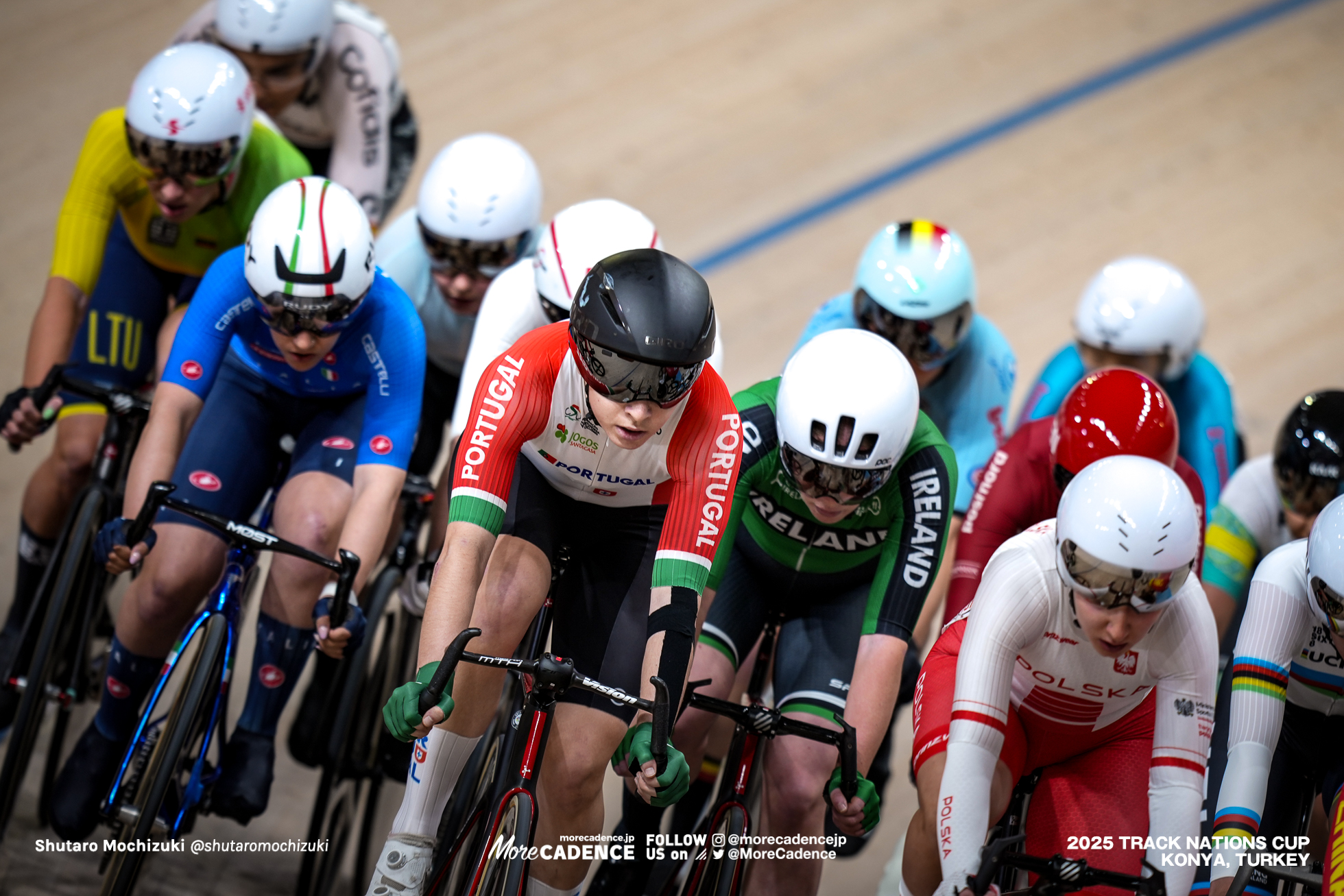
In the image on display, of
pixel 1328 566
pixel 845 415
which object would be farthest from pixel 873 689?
pixel 1328 566

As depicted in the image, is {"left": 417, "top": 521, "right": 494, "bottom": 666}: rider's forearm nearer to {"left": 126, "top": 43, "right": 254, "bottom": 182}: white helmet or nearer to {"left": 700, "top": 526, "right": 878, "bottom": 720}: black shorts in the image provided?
{"left": 700, "top": 526, "right": 878, "bottom": 720}: black shorts

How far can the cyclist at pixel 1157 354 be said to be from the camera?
434 centimetres

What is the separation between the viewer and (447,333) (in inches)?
159

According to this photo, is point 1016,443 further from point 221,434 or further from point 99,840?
point 99,840

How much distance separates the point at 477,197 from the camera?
12.5 ft

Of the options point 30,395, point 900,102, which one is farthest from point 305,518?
point 900,102

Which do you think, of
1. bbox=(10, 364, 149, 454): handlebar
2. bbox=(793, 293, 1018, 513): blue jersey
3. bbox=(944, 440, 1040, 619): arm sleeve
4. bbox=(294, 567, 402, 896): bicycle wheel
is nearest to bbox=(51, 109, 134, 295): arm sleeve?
bbox=(10, 364, 149, 454): handlebar

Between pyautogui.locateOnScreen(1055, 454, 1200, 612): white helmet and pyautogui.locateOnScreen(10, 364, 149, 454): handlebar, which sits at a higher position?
pyautogui.locateOnScreen(10, 364, 149, 454): handlebar

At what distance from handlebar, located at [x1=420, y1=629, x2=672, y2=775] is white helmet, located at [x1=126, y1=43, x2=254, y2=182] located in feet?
6.14

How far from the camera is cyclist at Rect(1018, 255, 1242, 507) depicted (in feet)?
14.3

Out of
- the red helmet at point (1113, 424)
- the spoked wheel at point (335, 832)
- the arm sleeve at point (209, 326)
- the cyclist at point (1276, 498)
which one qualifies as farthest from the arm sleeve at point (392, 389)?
the cyclist at point (1276, 498)

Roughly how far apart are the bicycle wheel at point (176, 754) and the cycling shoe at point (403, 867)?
0.57 meters

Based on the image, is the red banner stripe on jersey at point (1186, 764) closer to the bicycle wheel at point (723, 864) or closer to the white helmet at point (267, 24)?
the bicycle wheel at point (723, 864)

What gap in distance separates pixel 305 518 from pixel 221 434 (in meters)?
0.37
